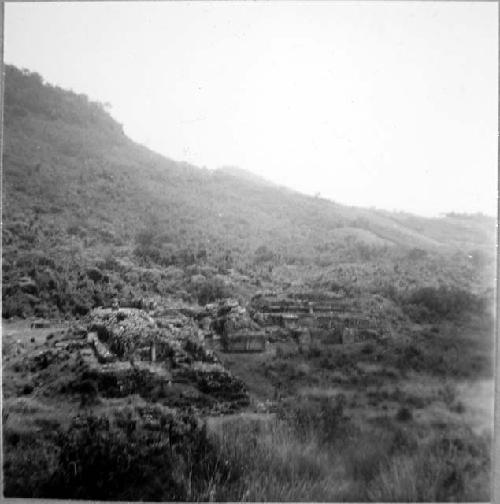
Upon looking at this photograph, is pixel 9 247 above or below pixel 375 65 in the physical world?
below

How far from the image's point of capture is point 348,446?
5.16 metres

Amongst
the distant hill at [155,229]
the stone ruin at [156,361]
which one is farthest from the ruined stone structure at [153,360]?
the distant hill at [155,229]

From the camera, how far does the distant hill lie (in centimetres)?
557

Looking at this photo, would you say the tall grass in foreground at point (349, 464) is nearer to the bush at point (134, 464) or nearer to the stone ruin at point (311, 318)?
the bush at point (134, 464)

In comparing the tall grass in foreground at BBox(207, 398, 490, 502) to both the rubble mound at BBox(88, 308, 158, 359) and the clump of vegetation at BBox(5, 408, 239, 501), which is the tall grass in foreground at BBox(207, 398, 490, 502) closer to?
the clump of vegetation at BBox(5, 408, 239, 501)

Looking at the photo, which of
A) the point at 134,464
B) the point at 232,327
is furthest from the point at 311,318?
the point at 134,464

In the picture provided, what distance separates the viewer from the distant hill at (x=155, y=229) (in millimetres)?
5566

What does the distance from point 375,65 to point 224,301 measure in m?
2.63

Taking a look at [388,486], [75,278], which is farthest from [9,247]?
[388,486]

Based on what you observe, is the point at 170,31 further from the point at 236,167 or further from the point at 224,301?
the point at 224,301

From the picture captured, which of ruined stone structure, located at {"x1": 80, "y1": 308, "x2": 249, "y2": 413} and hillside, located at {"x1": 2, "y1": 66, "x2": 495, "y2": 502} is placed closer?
hillside, located at {"x1": 2, "y1": 66, "x2": 495, "y2": 502}

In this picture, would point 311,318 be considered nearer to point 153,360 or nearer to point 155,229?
point 153,360

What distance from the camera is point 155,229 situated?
581 centimetres

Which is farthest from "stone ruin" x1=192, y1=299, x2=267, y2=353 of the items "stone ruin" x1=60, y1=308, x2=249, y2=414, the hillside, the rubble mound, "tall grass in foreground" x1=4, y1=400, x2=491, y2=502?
"tall grass in foreground" x1=4, y1=400, x2=491, y2=502
